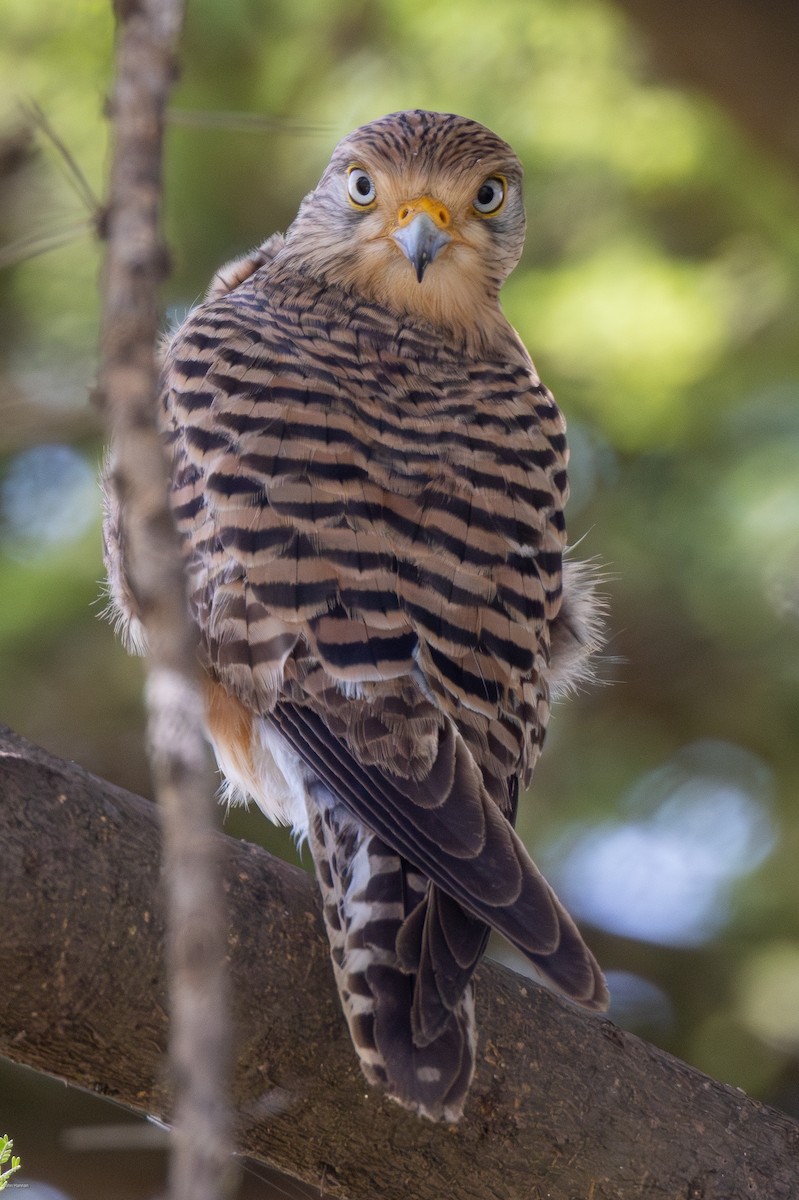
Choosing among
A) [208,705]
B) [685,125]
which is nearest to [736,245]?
[685,125]

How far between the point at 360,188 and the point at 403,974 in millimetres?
2249

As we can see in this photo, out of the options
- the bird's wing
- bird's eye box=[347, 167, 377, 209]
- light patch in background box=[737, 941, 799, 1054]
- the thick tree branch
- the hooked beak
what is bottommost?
light patch in background box=[737, 941, 799, 1054]

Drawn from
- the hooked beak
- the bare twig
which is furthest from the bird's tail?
the hooked beak

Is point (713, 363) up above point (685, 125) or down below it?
below

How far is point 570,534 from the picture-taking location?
16.8ft

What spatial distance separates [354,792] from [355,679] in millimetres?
232

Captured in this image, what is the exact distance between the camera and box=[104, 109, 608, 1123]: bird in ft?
7.38

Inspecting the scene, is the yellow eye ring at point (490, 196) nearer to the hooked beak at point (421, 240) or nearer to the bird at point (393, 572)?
the bird at point (393, 572)

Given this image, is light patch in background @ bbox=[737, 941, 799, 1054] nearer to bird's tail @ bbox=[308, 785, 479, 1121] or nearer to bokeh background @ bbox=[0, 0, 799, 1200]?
bokeh background @ bbox=[0, 0, 799, 1200]

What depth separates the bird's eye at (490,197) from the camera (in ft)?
12.3

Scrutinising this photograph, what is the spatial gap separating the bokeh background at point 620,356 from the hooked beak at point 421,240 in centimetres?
139

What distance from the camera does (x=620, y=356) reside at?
5062mm

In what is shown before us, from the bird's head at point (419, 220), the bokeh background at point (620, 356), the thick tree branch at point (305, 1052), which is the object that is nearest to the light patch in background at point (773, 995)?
the bokeh background at point (620, 356)

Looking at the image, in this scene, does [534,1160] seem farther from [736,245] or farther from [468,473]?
Result: [736,245]
